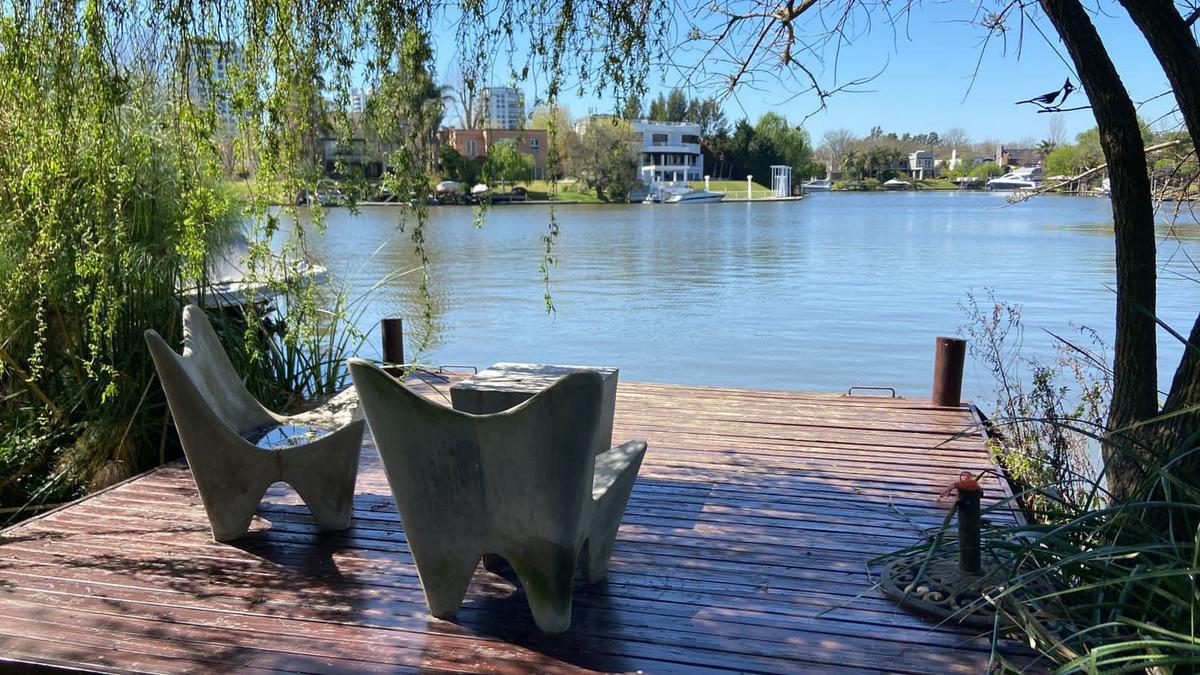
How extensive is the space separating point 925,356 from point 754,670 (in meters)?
10.9

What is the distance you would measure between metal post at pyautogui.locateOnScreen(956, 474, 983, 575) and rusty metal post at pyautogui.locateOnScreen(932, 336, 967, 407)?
2956 mm

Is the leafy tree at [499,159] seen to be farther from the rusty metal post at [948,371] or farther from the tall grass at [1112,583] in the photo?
the rusty metal post at [948,371]

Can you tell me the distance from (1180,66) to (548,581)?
8.14 ft

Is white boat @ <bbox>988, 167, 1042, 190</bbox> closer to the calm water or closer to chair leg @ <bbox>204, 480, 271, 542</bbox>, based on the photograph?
the calm water

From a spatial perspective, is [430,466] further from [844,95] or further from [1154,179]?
[1154,179]

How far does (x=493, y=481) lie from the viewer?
2.62m

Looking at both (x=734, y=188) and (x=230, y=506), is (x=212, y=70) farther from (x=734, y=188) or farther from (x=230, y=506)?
(x=734, y=188)

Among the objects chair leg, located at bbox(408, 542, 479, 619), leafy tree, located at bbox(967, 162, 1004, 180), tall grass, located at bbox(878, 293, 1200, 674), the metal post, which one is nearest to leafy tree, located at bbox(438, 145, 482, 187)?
chair leg, located at bbox(408, 542, 479, 619)

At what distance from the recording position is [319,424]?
13.2 feet

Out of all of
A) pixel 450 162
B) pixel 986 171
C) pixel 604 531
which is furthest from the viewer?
pixel 986 171

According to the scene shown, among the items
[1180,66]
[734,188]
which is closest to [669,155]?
[734,188]

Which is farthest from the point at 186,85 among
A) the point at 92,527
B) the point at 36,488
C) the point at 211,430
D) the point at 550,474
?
the point at 36,488

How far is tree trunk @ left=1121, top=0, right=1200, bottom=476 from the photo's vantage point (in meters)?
2.76

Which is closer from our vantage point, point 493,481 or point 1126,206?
point 493,481
